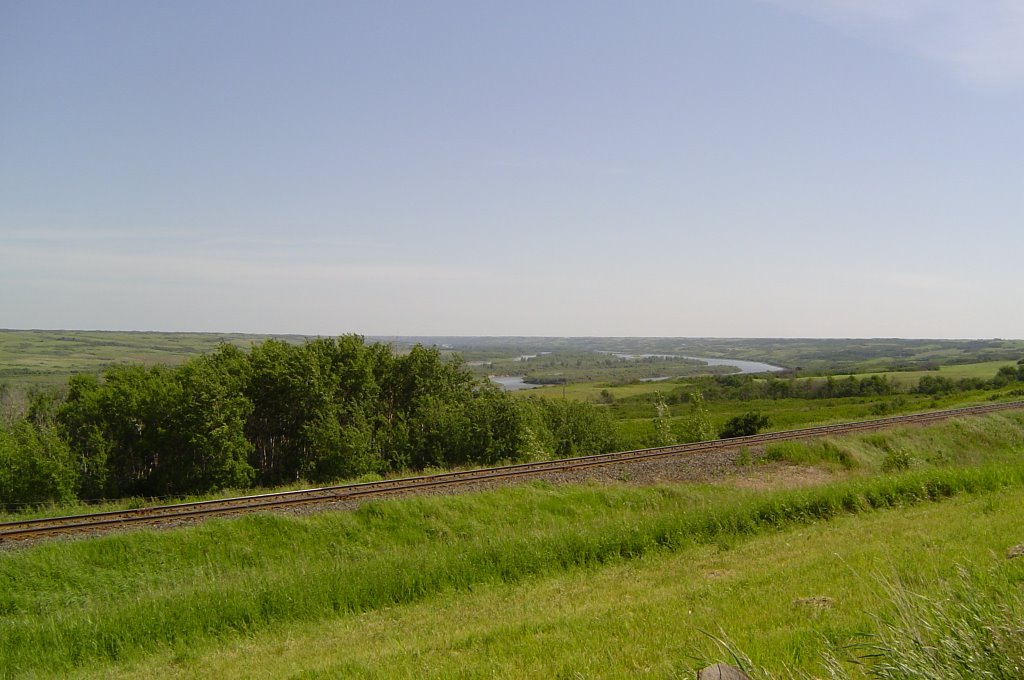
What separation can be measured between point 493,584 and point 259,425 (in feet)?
83.3

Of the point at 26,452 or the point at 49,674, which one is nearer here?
the point at 49,674

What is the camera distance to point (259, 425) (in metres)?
32.9

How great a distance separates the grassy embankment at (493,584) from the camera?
6.64 m

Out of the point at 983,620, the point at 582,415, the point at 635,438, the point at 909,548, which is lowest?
the point at 635,438

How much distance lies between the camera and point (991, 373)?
3952 inches

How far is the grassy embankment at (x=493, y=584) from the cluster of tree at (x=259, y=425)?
15093mm

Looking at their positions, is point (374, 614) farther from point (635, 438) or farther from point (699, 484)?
point (635, 438)

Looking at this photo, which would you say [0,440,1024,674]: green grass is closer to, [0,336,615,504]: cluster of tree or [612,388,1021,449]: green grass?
[0,336,615,504]: cluster of tree

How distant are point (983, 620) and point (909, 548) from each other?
6.51 metres

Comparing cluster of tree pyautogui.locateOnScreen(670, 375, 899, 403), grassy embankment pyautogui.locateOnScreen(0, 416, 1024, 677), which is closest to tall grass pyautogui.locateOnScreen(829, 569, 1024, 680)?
grassy embankment pyautogui.locateOnScreen(0, 416, 1024, 677)

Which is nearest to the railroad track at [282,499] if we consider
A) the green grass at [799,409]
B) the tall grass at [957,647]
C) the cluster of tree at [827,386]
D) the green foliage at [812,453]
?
the green foliage at [812,453]

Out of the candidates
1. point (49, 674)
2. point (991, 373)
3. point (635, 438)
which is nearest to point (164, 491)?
point (49, 674)

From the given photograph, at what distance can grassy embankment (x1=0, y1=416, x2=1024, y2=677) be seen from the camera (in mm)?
6641

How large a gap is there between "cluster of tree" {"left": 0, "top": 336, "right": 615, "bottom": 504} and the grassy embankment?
594 inches
